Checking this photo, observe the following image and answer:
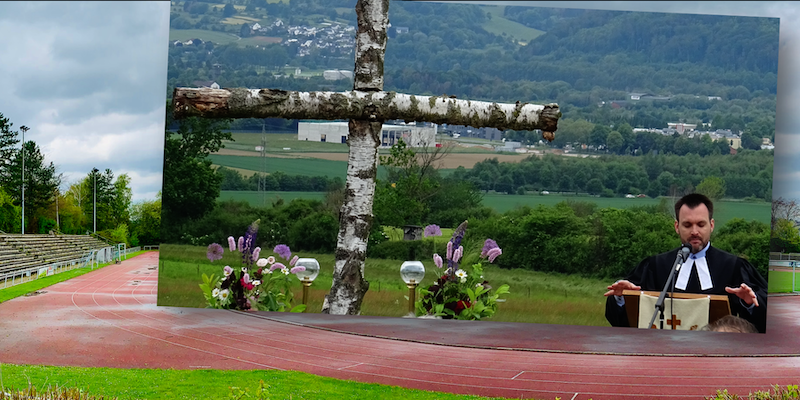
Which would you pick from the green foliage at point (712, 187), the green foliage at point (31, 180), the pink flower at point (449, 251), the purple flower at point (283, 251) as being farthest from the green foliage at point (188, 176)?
the green foliage at point (712, 187)

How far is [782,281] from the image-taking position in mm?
10695

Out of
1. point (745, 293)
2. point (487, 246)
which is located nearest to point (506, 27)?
point (487, 246)

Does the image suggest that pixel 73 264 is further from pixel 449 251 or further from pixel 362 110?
pixel 362 110

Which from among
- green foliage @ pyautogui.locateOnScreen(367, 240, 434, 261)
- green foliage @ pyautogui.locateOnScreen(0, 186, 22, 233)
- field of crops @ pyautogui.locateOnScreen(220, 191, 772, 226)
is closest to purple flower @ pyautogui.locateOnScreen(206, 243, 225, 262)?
field of crops @ pyautogui.locateOnScreen(220, 191, 772, 226)

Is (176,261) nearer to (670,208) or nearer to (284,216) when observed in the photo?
(284,216)

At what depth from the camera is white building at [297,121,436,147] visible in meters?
9.57

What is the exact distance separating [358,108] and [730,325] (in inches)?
191

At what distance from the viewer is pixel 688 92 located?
1002cm

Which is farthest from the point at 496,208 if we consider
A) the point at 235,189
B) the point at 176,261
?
the point at 176,261

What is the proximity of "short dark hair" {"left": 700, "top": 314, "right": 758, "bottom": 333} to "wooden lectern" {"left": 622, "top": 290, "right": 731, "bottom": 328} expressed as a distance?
0.07 m

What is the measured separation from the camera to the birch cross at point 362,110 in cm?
742

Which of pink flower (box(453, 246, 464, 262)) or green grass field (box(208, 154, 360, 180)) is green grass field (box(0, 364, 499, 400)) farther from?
green grass field (box(208, 154, 360, 180))

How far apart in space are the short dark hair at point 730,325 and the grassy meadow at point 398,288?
3.94 ft

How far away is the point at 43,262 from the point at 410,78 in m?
5.19
